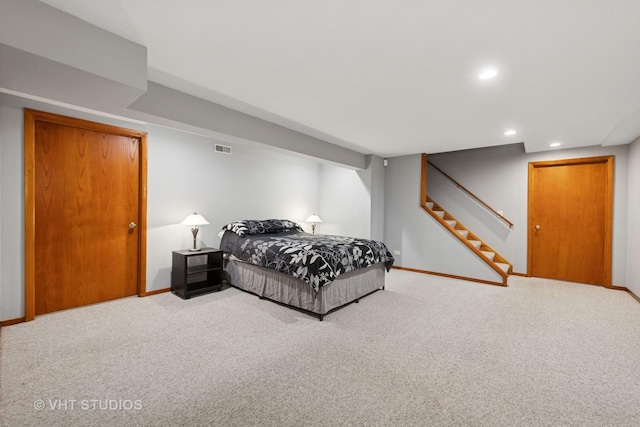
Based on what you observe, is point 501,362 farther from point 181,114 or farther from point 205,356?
point 181,114

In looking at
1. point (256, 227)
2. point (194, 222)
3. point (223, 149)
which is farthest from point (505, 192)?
point (194, 222)

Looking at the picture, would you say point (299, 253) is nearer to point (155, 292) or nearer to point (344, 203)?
point (155, 292)

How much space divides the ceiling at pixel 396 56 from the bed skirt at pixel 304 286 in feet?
6.74

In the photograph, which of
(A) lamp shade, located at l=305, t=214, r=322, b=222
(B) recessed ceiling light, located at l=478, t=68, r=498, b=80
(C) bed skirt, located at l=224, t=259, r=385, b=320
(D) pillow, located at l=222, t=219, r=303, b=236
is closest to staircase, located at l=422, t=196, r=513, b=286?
(C) bed skirt, located at l=224, t=259, r=385, b=320

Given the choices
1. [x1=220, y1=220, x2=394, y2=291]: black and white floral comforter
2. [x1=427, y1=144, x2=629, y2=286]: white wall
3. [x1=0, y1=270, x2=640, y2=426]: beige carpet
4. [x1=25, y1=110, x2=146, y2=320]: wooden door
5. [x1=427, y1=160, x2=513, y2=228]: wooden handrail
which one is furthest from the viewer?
[x1=427, y1=160, x2=513, y2=228]: wooden handrail

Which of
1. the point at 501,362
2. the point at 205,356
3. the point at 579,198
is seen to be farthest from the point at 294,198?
the point at 579,198

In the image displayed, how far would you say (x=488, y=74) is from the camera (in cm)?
229

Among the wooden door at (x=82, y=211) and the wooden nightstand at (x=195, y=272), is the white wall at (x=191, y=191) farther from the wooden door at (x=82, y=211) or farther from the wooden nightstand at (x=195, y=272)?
the wooden nightstand at (x=195, y=272)

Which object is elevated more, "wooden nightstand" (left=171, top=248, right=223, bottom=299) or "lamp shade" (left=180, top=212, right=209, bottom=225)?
"lamp shade" (left=180, top=212, right=209, bottom=225)

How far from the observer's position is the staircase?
15.7ft

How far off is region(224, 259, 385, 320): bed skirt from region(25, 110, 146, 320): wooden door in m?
1.37

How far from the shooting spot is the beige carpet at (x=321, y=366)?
172 cm

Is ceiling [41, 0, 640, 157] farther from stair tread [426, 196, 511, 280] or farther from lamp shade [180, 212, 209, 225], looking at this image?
stair tread [426, 196, 511, 280]

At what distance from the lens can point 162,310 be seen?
334 centimetres
